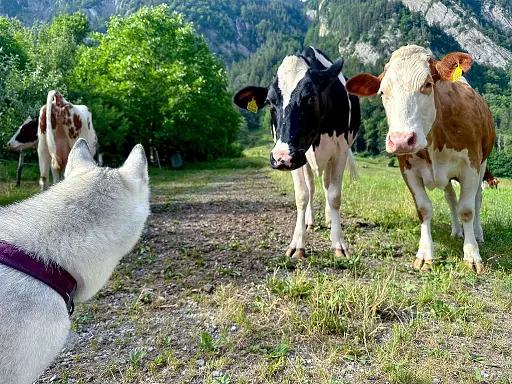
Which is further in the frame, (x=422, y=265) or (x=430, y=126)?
(x=422, y=265)

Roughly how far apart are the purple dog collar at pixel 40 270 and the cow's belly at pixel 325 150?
436 centimetres

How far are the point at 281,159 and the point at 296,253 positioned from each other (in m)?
1.49

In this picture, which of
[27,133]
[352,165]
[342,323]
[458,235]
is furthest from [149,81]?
[342,323]

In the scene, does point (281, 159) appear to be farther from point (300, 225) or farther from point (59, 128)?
point (59, 128)

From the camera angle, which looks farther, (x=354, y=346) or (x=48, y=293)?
(x=354, y=346)

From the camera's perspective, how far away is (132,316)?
384 centimetres

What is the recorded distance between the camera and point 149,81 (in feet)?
90.8

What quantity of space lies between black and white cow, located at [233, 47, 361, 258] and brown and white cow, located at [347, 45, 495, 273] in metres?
0.49

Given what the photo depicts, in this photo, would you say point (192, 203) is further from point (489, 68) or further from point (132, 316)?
point (489, 68)

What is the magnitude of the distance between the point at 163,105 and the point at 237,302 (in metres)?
25.9

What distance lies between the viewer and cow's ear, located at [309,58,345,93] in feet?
17.4

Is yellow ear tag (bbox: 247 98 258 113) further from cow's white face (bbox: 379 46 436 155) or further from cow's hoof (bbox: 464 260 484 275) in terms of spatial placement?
cow's hoof (bbox: 464 260 484 275)

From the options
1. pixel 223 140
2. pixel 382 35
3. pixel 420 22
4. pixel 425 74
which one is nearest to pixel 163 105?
pixel 223 140

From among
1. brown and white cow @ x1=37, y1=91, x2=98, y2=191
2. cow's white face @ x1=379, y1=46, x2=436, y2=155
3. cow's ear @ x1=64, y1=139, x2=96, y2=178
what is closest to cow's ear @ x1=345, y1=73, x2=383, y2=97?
cow's white face @ x1=379, y1=46, x2=436, y2=155
